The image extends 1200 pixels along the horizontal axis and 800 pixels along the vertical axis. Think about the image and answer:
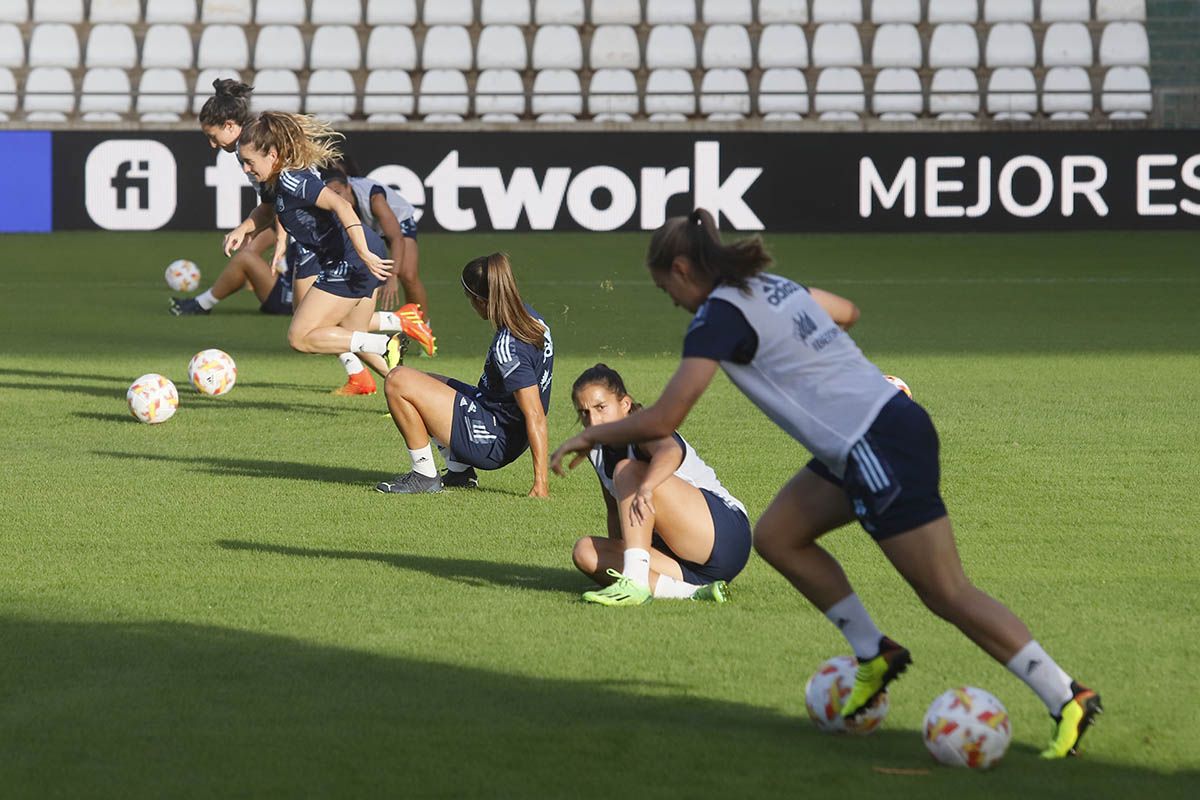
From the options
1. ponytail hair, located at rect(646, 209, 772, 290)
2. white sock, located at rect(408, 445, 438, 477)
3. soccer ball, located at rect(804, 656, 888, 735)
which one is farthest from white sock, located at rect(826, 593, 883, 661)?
white sock, located at rect(408, 445, 438, 477)

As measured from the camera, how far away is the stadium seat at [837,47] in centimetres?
2594

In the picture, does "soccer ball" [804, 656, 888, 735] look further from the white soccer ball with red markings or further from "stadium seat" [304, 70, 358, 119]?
"stadium seat" [304, 70, 358, 119]

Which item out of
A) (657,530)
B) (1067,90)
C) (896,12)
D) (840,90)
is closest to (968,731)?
(657,530)

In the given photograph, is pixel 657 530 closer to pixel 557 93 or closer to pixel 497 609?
pixel 497 609

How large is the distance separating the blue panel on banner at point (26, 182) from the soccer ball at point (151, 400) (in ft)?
46.0

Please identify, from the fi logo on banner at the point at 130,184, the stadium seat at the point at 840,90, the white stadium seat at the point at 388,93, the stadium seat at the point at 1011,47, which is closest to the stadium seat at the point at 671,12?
the stadium seat at the point at 840,90

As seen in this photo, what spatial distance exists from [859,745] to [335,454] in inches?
205

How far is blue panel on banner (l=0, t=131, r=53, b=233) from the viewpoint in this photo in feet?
75.6

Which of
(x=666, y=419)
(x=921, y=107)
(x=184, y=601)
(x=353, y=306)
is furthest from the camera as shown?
(x=921, y=107)

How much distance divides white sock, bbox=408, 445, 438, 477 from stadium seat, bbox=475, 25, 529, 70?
18.7m

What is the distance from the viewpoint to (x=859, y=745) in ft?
14.7

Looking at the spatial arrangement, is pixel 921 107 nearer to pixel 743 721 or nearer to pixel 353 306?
pixel 353 306

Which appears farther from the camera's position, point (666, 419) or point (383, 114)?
point (383, 114)

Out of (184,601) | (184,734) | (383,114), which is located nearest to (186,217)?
(383,114)
